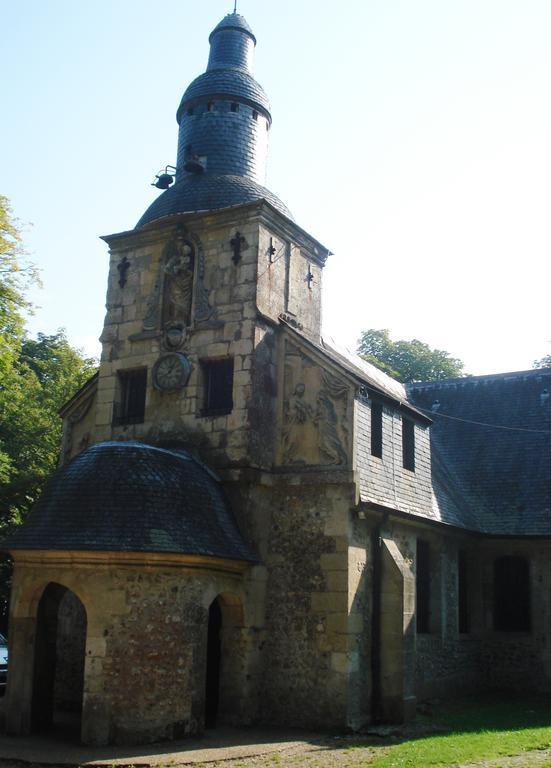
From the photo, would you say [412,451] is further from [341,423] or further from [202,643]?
[202,643]

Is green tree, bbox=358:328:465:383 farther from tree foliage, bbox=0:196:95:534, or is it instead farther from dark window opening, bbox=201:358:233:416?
dark window opening, bbox=201:358:233:416

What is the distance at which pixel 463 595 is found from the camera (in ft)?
76.7

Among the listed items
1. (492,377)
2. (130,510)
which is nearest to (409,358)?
(492,377)

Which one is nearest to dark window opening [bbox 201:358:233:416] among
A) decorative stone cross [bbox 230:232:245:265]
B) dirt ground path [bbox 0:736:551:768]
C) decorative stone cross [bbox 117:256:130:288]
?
decorative stone cross [bbox 230:232:245:265]

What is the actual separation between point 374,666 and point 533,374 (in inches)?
521

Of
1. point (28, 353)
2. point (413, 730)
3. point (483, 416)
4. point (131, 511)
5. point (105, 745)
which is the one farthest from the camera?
point (28, 353)

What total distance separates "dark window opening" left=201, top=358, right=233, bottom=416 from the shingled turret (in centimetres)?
404

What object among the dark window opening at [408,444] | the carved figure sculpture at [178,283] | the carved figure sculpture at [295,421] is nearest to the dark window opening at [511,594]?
the dark window opening at [408,444]

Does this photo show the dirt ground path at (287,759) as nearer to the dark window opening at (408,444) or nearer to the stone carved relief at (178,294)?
the dark window opening at (408,444)

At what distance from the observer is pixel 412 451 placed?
70.8 ft

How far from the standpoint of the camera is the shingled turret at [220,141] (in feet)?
68.5

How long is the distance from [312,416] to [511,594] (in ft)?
29.5

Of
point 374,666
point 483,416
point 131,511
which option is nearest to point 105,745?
point 131,511

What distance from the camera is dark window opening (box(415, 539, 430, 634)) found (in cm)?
2088
